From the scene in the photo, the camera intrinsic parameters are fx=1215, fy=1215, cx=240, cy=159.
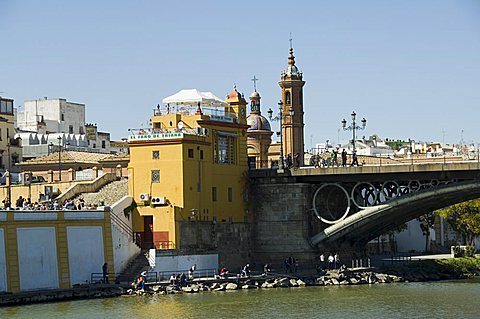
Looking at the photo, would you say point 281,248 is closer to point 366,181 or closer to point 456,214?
point 366,181

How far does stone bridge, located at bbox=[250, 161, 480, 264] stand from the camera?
70.4m

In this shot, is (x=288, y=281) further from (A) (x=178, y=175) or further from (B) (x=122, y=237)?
(B) (x=122, y=237)

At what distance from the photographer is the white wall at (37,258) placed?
192ft

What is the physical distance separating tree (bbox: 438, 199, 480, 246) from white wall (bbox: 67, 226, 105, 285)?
3699cm

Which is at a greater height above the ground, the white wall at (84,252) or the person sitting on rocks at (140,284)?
the white wall at (84,252)

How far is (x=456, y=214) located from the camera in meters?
94.4

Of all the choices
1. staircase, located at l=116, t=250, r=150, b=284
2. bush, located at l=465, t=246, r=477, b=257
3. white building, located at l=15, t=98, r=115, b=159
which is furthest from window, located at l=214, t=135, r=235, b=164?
white building, located at l=15, t=98, r=115, b=159

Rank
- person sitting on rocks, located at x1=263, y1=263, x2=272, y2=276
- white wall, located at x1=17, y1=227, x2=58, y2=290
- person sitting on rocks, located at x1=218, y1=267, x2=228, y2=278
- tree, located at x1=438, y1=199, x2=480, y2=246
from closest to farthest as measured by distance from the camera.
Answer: white wall, located at x1=17, y1=227, x2=58, y2=290 → person sitting on rocks, located at x1=218, y1=267, x2=228, y2=278 → person sitting on rocks, located at x1=263, y1=263, x2=272, y2=276 → tree, located at x1=438, y1=199, x2=480, y2=246

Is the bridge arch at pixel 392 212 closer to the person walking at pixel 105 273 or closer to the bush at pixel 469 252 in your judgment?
the bush at pixel 469 252

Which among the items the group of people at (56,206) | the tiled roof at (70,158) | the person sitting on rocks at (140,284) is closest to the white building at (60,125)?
the tiled roof at (70,158)

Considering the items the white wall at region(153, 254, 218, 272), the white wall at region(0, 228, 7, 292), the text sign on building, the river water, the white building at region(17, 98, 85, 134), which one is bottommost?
the river water

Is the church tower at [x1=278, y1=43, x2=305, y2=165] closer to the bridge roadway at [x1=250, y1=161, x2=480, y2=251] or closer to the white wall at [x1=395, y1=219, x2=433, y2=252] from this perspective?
the white wall at [x1=395, y1=219, x2=433, y2=252]

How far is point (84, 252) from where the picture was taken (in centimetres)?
6247

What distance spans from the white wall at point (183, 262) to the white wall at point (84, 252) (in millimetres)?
4216
